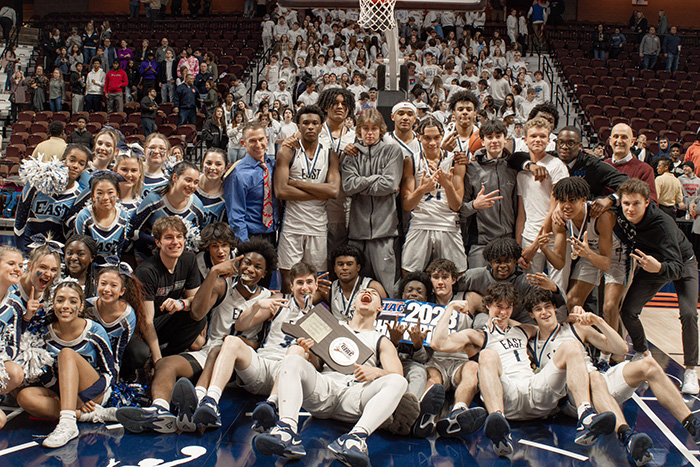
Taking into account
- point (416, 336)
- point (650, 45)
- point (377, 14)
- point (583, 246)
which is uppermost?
point (650, 45)

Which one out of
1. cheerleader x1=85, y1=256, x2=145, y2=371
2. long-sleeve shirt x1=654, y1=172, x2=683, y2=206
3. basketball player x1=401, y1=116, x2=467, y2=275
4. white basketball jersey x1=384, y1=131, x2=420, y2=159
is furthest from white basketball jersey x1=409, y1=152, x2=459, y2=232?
long-sleeve shirt x1=654, y1=172, x2=683, y2=206

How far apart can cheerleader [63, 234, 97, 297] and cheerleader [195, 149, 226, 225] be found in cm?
91

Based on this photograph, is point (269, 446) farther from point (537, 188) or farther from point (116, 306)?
point (537, 188)

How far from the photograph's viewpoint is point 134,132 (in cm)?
1340

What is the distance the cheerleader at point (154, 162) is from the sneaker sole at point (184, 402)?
2005mm

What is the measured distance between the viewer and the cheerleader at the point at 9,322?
384 centimetres

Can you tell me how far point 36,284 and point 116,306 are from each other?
0.50 metres

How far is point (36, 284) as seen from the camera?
4.15 meters

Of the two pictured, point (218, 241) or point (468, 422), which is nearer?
point (468, 422)

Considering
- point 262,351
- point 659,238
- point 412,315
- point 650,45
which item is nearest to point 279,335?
point 262,351

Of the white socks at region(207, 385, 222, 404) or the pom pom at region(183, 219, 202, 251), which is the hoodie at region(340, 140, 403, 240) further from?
the white socks at region(207, 385, 222, 404)

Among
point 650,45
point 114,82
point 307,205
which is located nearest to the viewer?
point 307,205

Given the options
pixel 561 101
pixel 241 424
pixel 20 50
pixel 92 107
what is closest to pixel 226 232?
pixel 241 424

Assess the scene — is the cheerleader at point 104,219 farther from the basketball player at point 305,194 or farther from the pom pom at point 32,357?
the basketball player at point 305,194
